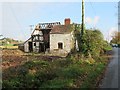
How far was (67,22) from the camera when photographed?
65.3m

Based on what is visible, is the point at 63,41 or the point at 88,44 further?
the point at 63,41

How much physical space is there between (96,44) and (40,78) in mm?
21130

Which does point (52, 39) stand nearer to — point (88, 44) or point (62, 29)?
point (62, 29)

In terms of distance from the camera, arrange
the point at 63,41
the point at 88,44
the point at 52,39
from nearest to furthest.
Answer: the point at 88,44 < the point at 63,41 < the point at 52,39

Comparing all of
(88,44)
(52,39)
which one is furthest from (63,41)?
(88,44)

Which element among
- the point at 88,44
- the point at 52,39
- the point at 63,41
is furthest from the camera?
the point at 52,39

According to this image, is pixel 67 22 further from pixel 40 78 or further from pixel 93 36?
pixel 40 78

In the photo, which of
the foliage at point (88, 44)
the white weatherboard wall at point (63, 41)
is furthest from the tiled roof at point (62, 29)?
the foliage at point (88, 44)

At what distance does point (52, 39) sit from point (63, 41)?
111 inches

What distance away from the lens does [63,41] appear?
197 feet

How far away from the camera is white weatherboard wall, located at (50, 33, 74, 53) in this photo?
5906 centimetres

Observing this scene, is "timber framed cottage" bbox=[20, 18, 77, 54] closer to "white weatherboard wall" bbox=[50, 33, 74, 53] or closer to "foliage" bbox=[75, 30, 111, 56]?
"white weatherboard wall" bbox=[50, 33, 74, 53]

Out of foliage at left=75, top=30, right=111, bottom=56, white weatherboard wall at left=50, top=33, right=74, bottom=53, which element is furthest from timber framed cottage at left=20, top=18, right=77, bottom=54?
→ foliage at left=75, top=30, right=111, bottom=56

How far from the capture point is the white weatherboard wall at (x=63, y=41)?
194ft
